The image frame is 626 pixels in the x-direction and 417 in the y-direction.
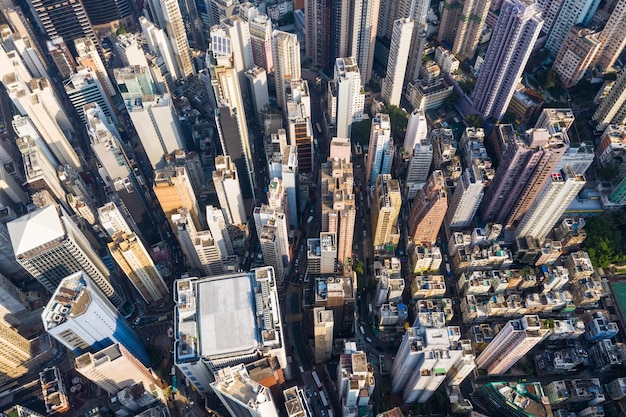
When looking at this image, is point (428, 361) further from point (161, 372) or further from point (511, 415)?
point (161, 372)

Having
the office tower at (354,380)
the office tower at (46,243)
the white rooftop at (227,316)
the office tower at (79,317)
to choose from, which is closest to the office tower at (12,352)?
the office tower at (46,243)

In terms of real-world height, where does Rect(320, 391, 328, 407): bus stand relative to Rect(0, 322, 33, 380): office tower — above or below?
below

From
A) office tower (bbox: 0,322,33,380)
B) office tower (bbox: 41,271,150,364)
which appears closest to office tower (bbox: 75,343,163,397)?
office tower (bbox: 41,271,150,364)

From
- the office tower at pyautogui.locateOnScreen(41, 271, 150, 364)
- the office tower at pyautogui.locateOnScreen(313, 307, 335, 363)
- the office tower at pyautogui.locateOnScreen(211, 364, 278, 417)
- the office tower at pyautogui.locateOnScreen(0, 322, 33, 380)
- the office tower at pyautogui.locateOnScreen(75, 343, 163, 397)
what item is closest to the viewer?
the office tower at pyautogui.locateOnScreen(211, 364, 278, 417)

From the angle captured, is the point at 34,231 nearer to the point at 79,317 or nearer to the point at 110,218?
the point at 110,218

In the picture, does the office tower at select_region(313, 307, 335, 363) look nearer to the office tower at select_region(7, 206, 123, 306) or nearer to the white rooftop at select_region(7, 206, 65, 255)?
the office tower at select_region(7, 206, 123, 306)

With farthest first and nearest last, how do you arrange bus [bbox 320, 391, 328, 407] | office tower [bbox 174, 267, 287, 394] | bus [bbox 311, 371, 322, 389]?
bus [bbox 311, 371, 322, 389], bus [bbox 320, 391, 328, 407], office tower [bbox 174, 267, 287, 394]

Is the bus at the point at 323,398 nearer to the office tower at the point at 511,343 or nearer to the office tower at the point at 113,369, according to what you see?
the office tower at the point at 511,343
